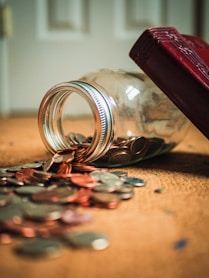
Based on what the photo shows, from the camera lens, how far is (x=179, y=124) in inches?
32.8

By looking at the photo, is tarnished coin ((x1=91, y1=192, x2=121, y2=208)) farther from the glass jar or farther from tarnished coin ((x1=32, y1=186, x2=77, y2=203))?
the glass jar

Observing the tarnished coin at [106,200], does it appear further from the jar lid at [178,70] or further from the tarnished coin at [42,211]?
the jar lid at [178,70]

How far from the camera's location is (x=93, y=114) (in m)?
0.68

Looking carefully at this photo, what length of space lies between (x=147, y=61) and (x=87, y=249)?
0.39 meters

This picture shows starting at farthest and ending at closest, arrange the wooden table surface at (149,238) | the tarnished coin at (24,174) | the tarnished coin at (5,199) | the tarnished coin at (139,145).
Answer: the tarnished coin at (139,145), the tarnished coin at (24,174), the tarnished coin at (5,199), the wooden table surface at (149,238)

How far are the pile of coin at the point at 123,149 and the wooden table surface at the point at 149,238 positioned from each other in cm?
2

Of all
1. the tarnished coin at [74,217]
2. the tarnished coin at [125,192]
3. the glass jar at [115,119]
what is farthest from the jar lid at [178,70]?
the tarnished coin at [74,217]

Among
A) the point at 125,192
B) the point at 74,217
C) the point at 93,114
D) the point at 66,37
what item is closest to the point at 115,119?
the point at 93,114

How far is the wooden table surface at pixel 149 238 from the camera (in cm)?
39

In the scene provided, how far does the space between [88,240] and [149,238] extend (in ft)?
0.23

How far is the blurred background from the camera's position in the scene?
62.2 inches

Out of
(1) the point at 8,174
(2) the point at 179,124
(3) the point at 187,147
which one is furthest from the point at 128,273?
(3) the point at 187,147

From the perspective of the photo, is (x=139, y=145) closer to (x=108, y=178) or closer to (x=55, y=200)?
(x=108, y=178)

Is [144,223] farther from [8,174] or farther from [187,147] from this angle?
[187,147]
